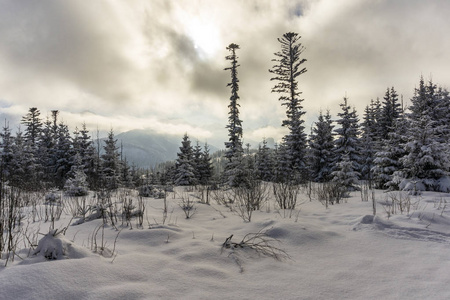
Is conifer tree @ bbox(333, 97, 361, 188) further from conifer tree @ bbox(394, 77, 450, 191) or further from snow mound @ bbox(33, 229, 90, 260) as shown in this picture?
snow mound @ bbox(33, 229, 90, 260)

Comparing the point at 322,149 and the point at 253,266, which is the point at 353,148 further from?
the point at 253,266

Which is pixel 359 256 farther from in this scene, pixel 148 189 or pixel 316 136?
pixel 316 136

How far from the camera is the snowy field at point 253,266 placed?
1.64 m

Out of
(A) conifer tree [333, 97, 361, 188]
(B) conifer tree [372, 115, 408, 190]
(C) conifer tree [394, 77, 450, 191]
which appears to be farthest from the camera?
(A) conifer tree [333, 97, 361, 188]

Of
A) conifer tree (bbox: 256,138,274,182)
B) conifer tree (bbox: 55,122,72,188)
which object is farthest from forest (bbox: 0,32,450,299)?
conifer tree (bbox: 256,138,274,182)

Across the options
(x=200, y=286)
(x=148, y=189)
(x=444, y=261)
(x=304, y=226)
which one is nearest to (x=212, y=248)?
(x=200, y=286)

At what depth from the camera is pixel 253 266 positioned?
225 centimetres

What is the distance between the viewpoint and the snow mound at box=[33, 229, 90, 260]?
207 centimetres

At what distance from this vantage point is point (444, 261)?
212 cm

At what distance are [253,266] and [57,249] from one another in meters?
1.98

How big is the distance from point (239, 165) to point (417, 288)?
11967 mm

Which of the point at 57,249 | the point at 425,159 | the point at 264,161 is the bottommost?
the point at 57,249

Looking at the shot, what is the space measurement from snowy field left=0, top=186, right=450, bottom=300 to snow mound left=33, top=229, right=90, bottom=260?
0.01m

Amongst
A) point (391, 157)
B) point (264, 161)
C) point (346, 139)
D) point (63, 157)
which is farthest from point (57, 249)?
point (63, 157)
